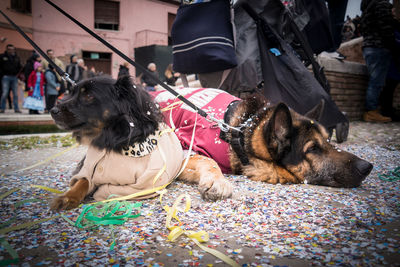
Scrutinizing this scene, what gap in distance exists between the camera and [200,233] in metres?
1.51

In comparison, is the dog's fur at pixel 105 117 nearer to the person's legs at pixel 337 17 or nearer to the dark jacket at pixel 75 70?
the person's legs at pixel 337 17

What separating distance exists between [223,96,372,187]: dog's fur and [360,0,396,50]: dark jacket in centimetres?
543

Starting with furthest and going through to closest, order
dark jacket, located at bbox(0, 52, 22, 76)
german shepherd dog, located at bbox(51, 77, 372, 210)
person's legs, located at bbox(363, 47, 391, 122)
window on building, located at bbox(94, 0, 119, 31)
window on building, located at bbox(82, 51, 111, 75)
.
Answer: window on building, located at bbox(82, 51, 111, 75) < window on building, located at bbox(94, 0, 119, 31) < dark jacket, located at bbox(0, 52, 22, 76) < person's legs, located at bbox(363, 47, 391, 122) < german shepherd dog, located at bbox(51, 77, 372, 210)

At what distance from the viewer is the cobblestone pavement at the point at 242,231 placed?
1.32 metres

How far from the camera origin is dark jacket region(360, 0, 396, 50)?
6.11 meters

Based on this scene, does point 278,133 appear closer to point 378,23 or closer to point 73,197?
point 73,197

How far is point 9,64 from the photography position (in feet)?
32.2

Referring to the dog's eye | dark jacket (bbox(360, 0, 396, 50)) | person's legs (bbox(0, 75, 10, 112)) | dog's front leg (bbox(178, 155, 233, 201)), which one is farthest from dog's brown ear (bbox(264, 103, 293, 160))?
person's legs (bbox(0, 75, 10, 112))

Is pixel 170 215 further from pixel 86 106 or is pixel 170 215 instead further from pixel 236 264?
pixel 86 106

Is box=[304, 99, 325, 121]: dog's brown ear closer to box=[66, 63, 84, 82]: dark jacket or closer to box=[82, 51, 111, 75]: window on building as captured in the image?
box=[66, 63, 84, 82]: dark jacket

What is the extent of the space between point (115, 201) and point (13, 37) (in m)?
14.5

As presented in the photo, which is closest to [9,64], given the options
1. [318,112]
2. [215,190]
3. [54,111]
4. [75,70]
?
[75,70]

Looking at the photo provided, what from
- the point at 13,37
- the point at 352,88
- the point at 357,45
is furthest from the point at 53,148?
the point at 13,37

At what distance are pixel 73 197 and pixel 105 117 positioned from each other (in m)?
0.65
